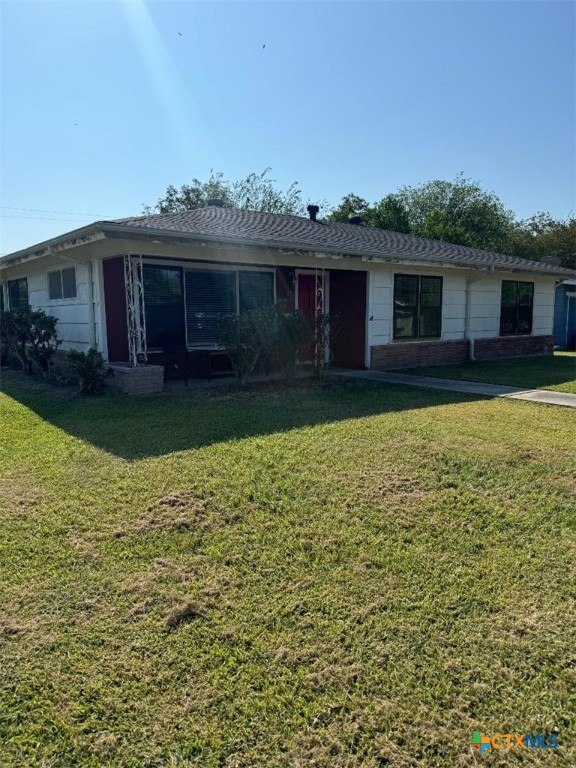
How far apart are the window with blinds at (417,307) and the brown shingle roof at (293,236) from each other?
720 mm

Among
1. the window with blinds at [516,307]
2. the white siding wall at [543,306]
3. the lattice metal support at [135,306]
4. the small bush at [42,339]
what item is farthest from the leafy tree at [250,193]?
the lattice metal support at [135,306]

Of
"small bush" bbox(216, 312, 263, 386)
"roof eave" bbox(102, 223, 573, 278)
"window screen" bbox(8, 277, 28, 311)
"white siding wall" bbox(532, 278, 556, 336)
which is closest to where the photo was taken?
"roof eave" bbox(102, 223, 573, 278)

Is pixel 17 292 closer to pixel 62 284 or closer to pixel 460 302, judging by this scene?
pixel 62 284

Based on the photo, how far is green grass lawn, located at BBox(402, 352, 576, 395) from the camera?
31.7 ft

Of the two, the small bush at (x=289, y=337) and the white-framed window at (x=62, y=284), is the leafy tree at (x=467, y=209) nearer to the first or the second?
the white-framed window at (x=62, y=284)

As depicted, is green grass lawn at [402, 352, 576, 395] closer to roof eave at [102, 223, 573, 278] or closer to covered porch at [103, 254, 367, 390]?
covered porch at [103, 254, 367, 390]

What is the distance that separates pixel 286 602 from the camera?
2.75 metres

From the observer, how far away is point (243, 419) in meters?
6.54

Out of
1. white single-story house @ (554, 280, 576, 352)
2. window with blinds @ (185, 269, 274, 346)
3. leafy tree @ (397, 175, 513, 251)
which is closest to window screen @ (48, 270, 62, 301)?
window with blinds @ (185, 269, 274, 346)

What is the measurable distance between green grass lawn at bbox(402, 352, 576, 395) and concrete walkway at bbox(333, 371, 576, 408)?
41 cm

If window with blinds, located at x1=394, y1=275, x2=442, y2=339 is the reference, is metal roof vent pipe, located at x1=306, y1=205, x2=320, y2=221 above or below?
above

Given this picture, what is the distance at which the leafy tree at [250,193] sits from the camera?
36.9 metres

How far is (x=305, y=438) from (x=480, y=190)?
38.9 metres

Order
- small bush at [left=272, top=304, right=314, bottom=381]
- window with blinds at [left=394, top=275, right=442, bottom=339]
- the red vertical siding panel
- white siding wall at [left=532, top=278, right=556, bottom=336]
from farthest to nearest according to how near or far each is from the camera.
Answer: white siding wall at [left=532, top=278, right=556, bottom=336] → window with blinds at [left=394, top=275, right=442, bottom=339] → the red vertical siding panel → small bush at [left=272, top=304, right=314, bottom=381]
